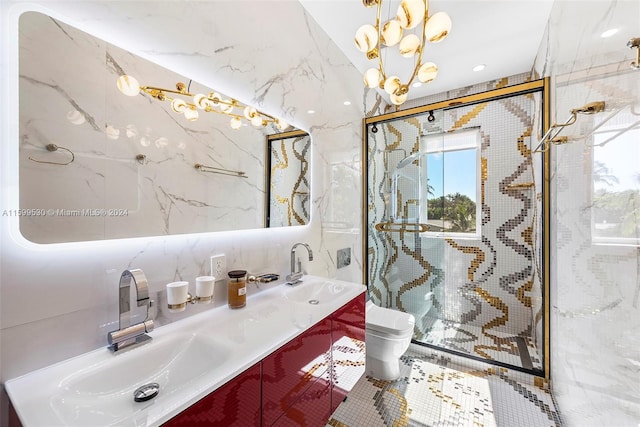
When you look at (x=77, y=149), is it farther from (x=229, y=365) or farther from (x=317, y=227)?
(x=317, y=227)

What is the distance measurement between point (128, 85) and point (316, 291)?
135 cm

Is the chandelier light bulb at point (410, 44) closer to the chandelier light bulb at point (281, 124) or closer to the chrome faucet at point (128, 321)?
the chandelier light bulb at point (281, 124)

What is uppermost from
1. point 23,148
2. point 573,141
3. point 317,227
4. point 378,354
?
point 573,141

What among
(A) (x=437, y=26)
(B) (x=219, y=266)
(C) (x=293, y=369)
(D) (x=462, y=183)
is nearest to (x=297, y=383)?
(C) (x=293, y=369)

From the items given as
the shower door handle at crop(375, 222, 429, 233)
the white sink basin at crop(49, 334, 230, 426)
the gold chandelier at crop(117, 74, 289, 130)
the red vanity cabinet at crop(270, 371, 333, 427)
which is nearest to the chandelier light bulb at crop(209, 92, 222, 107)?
the gold chandelier at crop(117, 74, 289, 130)

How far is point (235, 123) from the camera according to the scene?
1350mm

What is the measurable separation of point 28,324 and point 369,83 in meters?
1.79

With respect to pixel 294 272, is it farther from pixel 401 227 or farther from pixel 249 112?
pixel 401 227

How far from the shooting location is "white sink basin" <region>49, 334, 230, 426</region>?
624 mm

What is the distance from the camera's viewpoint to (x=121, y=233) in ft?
3.02

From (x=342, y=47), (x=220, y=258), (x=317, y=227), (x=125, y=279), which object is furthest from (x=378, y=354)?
(x=342, y=47)

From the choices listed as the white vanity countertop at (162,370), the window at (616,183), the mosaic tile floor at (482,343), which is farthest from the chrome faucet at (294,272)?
the mosaic tile floor at (482,343)

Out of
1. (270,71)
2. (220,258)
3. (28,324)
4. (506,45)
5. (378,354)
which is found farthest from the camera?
(506,45)

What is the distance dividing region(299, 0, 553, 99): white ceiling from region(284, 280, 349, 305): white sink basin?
191cm
